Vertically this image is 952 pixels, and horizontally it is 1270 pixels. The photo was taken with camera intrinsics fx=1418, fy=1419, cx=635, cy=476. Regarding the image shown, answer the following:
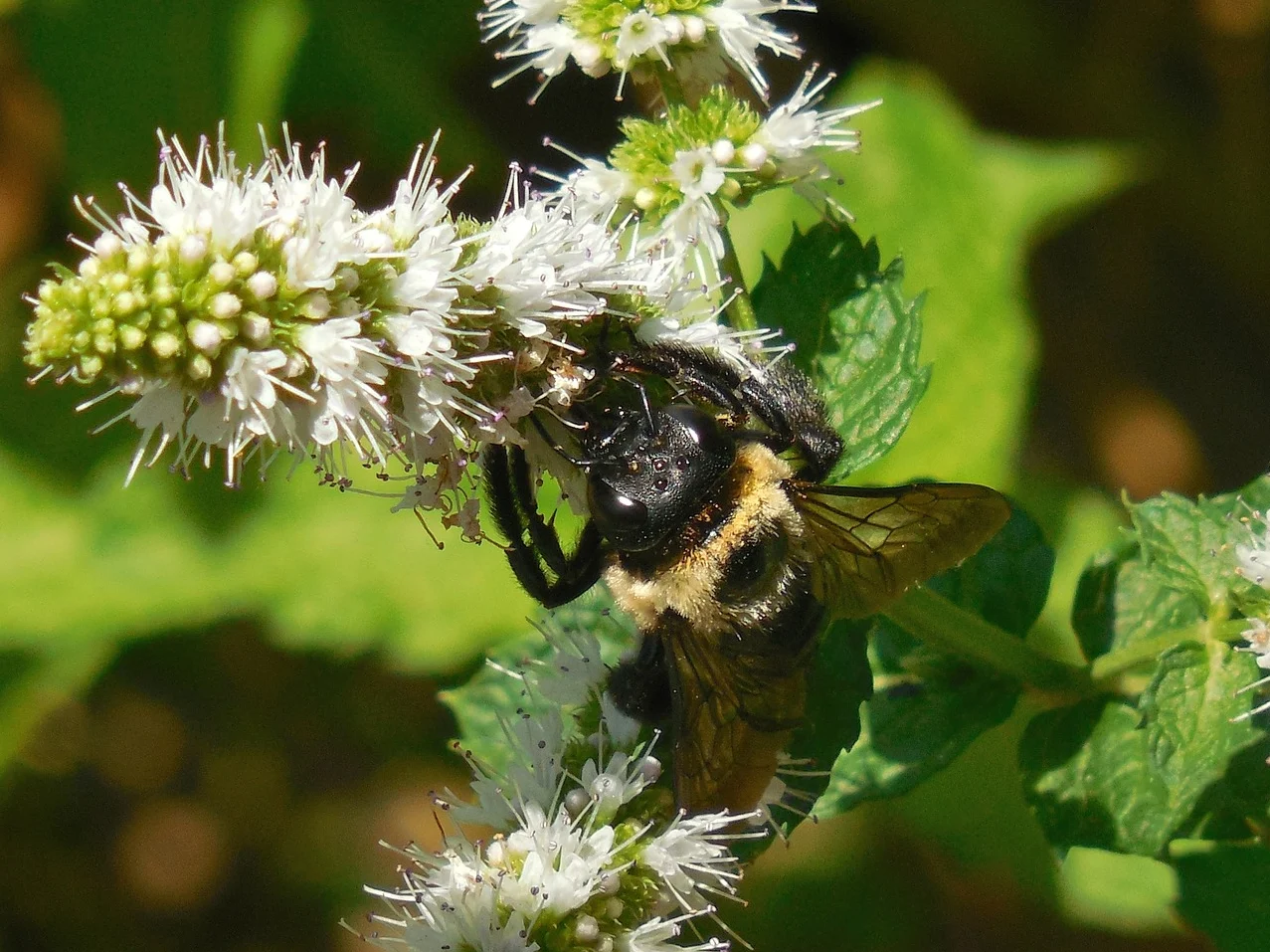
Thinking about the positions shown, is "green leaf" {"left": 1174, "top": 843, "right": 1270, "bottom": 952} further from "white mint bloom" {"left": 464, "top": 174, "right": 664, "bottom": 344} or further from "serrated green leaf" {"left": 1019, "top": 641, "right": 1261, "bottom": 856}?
"white mint bloom" {"left": 464, "top": 174, "right": 664, "bottom": 344}

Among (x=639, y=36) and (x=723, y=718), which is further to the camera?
(x=639, y=36)

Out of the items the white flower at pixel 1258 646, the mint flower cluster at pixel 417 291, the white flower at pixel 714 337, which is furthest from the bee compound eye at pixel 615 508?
the white flower at pixel 1258 646

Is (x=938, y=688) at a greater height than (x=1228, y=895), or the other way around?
(x=938, y=688)

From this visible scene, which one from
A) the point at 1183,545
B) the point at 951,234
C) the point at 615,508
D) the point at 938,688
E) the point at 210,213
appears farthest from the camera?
the point at 951,234

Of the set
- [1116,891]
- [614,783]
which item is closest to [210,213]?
[614,783]

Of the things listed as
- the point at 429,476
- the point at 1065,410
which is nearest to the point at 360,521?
the point at 429,476

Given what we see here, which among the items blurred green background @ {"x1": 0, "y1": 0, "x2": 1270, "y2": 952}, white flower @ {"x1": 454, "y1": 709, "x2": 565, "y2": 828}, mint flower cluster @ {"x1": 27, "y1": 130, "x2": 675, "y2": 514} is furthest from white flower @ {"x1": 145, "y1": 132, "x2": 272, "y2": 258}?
blurred green background @ {"x1": 0, "y1": 0, "x2": 1270, "y2": 952}

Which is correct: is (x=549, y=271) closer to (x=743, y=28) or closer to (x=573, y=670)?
(x=743, y=28)

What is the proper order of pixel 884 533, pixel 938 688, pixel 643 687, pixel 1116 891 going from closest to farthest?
pixel 884 533 < pixel 643 687 < pixel 938 688 < pixel 1116 891
